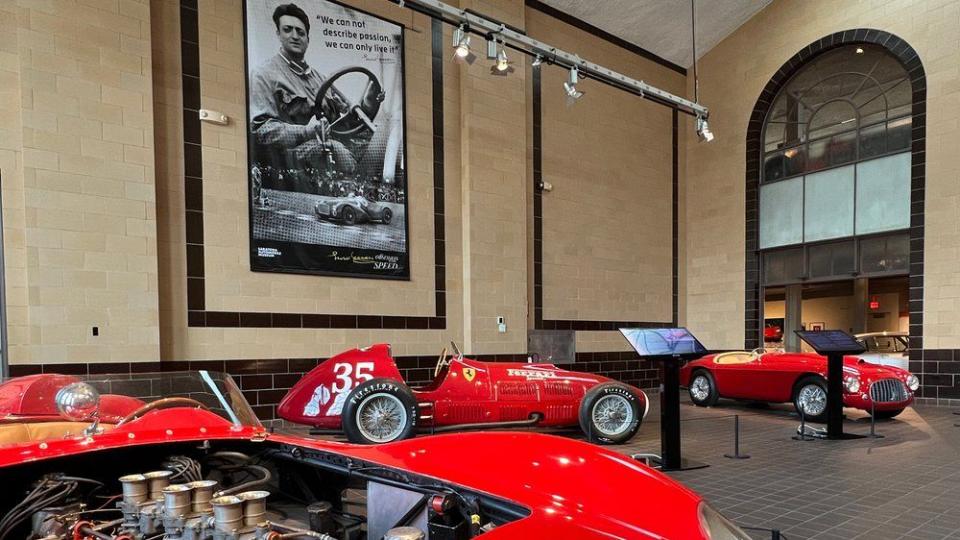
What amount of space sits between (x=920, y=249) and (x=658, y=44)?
6.93 m

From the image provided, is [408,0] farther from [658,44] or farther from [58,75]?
[658,44]

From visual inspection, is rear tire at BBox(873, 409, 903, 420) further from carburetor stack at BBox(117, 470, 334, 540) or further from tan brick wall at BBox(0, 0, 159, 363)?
tan brick wall at BBox(0, 0, 159, 363)

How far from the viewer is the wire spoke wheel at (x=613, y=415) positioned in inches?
246

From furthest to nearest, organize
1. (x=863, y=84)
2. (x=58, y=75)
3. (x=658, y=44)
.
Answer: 1. (x=658, y=44)
2. (x=863, y=84)
3. (x=58, y=75)

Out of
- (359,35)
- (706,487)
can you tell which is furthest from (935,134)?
(359,35)

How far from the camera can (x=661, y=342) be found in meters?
5.07

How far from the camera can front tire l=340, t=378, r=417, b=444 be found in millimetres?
5758

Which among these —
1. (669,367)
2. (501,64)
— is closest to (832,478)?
(669,367)

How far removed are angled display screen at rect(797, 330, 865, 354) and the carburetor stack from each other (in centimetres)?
654

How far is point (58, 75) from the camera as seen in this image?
6.60 m

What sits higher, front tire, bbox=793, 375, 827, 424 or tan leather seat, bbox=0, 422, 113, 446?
tan leather seat, bbox=0, 422, 113, 446

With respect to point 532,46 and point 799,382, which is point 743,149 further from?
point 532,46

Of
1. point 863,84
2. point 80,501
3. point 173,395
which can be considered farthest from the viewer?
point 863,84

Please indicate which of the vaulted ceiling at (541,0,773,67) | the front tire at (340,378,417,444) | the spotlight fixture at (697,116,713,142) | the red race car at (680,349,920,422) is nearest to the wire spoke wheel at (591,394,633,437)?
the front tire at (340,378,417,444)
